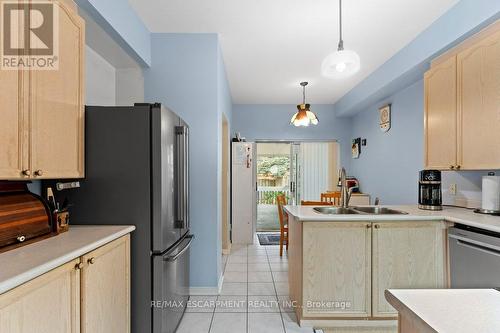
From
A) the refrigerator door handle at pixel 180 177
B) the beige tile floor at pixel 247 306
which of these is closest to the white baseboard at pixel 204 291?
the beige tile floor at pixel 247 306

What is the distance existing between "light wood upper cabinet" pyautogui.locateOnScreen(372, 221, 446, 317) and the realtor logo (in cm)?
246

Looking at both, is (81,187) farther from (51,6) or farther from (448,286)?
(448,286)

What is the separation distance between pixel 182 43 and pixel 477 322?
Result: 3.13m

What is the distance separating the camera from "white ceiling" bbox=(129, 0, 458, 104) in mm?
2463

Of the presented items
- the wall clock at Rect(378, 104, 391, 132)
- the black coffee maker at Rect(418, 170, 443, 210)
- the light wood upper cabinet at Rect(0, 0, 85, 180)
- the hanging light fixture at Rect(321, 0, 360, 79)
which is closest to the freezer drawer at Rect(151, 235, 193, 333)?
the light wood upper cabinet at Rect(0, 0, 85, 180)

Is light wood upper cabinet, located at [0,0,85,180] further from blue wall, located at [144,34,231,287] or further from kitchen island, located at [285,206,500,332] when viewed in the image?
kitchen island, located at [285,206,500,332]

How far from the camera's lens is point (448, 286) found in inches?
87.2

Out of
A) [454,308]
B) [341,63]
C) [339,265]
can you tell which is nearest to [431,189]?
[339,265]

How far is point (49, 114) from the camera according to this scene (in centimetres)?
151

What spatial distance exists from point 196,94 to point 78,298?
218 cm

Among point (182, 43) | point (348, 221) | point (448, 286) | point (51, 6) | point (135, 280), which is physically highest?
point (182, 43)

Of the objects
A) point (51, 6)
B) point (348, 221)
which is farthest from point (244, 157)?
point (51, 6)

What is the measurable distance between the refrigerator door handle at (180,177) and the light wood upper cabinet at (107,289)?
0.53 meters

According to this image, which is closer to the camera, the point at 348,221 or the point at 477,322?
the point at 477,322
